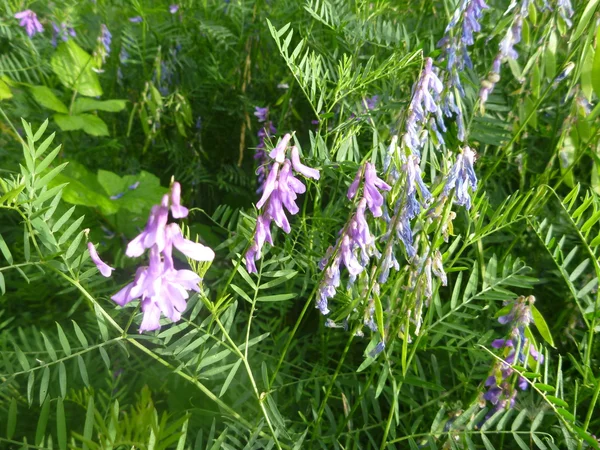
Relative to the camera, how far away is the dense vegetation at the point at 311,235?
78cm

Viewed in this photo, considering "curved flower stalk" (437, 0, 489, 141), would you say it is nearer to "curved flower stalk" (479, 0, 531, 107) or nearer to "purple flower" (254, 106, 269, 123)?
"curved flower stalk" (479, 0, 531, 107)

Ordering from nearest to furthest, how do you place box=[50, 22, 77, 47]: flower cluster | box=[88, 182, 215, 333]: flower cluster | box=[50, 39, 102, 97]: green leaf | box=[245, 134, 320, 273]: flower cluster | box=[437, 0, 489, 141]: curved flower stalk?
box=[88, 182, 215, 333]: flower cluster < box=[245, 134, 320, 273]: flower cluster < box=[437, 0, 489, 141]: curved flower stalk < box=[50, 39, 102, 97]: green leaf < box=[50, 22, 77, 47]: flower cluster

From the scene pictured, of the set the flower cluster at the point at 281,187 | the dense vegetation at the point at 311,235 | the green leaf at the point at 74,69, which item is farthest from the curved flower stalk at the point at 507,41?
the green leaf at the point at 74,69

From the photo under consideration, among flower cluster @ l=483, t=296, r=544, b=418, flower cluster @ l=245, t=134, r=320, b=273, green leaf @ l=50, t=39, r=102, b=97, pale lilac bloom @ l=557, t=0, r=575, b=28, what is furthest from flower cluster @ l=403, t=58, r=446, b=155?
green leaf @ l=50, t=39, r=102, b=97

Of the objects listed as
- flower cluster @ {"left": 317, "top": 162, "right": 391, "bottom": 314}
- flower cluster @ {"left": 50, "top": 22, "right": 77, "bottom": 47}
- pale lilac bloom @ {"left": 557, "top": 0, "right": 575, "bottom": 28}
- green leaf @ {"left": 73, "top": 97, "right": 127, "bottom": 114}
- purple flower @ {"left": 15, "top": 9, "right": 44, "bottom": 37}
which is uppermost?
pale lilac bloom @ {"left": 557, "top": 0, "right": 575, "bottom": 28}

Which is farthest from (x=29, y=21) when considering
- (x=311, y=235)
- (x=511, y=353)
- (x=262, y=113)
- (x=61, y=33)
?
(x=511, y=353)

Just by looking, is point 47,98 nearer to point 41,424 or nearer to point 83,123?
point 83,123

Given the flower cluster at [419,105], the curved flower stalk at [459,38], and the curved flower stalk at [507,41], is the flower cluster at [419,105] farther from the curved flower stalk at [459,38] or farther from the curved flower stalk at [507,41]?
the curved flower stalk at [507,41]

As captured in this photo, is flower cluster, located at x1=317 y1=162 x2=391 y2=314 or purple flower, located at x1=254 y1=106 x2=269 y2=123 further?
purple flower, located at x1=254 y1=106 x2=269 y2=123

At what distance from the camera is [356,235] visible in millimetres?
759

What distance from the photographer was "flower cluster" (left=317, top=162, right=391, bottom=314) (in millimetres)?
745

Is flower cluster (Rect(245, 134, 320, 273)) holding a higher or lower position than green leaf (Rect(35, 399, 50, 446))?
higher

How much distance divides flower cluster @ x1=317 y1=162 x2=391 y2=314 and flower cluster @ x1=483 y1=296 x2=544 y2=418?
0.27 meters

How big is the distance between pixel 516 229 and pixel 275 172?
2.92ft
